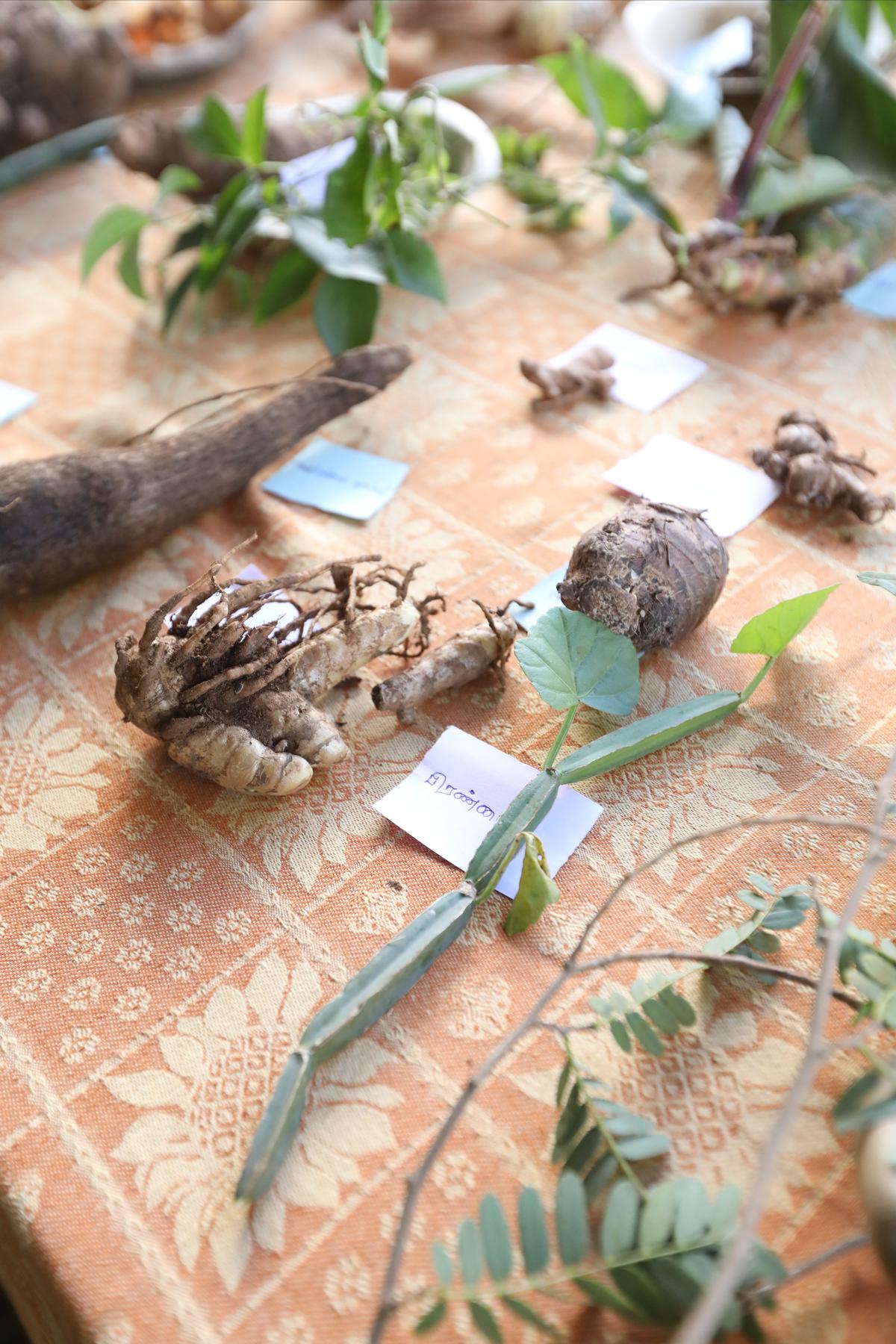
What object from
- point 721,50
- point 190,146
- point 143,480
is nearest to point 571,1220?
point 143,480

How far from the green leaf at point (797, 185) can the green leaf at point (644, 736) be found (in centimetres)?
93

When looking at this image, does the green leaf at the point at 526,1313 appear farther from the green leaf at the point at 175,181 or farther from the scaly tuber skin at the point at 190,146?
the scaly tuber skin at the point at 190,146

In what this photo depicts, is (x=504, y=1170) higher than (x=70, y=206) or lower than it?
lower

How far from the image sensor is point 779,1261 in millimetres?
641

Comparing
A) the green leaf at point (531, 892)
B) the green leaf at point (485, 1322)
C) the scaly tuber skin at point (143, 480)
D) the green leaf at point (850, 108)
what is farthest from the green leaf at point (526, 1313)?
the green leaf at point (850, 108)

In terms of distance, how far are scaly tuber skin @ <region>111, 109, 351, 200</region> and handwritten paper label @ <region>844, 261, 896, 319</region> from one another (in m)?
0.85

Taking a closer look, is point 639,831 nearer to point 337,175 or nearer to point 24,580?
point 24,580

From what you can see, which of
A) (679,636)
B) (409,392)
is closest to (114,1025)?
(679,636)

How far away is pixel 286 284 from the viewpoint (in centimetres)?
157

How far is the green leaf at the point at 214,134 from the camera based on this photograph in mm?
1534

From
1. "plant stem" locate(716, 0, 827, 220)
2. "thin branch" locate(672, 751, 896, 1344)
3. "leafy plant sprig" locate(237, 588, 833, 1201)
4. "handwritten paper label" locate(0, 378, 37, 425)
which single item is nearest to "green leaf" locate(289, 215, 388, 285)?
"handwritten paper label" locate(0, 378, 37, 425)

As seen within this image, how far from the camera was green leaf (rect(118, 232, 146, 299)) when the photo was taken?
1.59m

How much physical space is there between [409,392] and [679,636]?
0.62 metres

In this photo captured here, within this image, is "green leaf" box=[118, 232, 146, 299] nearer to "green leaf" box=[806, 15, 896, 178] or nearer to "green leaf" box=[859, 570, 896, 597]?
"green leaf" box=[806, 15, 896, 178]
